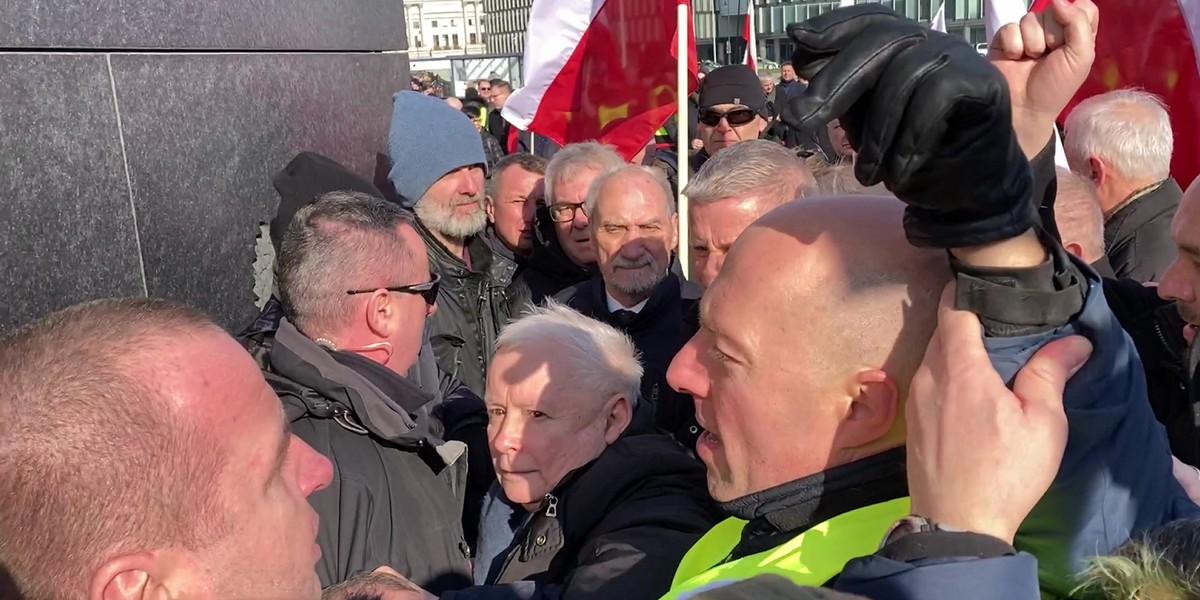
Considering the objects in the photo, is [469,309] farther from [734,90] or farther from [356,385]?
[734,90]

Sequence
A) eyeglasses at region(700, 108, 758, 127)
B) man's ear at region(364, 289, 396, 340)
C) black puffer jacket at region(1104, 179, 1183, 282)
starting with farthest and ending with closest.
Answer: eyeglasses at region(700, 108, 758, 127)
black puffer jacket at region(1104, 179, 1183, 282)
man's ear at region(364, 289, 396, 340)

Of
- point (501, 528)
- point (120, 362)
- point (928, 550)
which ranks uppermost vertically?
point (120, 362)

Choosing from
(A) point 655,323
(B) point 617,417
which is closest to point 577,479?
(B) point 617,417

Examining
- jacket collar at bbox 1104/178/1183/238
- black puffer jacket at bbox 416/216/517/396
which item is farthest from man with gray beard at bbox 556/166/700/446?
jacket collar at bbox 1104/178/1183/238

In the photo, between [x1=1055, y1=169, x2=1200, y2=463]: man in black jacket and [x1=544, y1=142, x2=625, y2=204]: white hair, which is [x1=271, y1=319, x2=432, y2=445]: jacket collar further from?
[x1=544, y1=142, x2=625, y2=204]: white hair

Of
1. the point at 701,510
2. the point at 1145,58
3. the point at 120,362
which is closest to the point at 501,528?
the point at 701,510

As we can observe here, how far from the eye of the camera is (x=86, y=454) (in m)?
1.31

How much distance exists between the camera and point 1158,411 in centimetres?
293

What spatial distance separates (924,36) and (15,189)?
7.96ft

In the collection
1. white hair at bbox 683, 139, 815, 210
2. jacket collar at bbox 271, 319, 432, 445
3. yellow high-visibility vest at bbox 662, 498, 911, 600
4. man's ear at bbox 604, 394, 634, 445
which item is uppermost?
white hair at bbox 683, 139, 815, 210

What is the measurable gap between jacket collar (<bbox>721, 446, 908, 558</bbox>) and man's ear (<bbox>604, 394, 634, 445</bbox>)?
1.01 metres

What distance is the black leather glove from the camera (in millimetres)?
1153

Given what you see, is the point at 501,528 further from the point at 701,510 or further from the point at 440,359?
the point at 440,359

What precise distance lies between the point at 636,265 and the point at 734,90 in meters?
2.80
